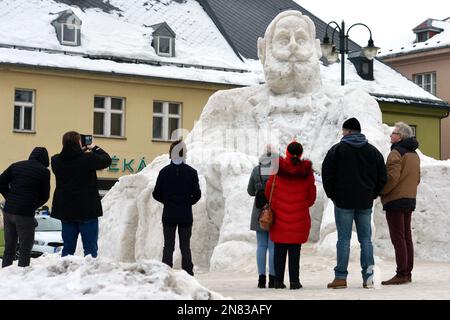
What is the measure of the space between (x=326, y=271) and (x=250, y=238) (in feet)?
4.89

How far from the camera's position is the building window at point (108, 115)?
38.2 metres

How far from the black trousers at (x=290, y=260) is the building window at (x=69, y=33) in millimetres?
26742

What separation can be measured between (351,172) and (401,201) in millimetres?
868

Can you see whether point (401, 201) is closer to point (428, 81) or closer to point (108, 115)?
A: point (108, 115)

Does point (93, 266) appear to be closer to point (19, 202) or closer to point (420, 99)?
point (19, 202)

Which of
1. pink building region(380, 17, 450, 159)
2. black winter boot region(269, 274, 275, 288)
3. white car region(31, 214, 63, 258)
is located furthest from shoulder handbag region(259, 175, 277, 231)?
pink building region(380, 17, 450, 159)

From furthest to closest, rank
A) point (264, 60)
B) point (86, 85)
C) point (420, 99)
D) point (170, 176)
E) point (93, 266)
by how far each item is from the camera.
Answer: point (420, 99) < point (86, 85) < point (264, 60) < point (170, 176) < point (93, 266)

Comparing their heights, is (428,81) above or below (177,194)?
above

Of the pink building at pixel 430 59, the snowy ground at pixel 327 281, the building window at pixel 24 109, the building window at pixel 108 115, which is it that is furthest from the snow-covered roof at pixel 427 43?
the snowy ground at pixel 327 281

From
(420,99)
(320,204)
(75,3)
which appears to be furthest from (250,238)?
(420,99)

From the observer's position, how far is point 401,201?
11523 millimetres

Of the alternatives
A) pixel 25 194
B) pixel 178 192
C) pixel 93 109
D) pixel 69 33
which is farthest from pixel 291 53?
pixel 93 109

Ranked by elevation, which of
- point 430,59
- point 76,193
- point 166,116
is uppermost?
point 430,59

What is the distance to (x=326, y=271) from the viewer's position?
13.4 m
